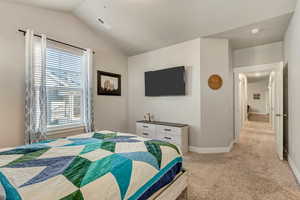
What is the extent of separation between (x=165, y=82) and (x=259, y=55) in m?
2.44

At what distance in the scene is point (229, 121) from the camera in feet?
11.9

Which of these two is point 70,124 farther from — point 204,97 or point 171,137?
point 204,97

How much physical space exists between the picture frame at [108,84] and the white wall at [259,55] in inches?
131

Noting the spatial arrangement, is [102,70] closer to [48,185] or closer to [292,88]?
[48,185]

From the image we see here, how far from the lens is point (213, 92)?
340 cm

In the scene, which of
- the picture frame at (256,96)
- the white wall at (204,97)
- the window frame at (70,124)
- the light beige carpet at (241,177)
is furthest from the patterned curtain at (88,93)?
the picture frame at (256,96)

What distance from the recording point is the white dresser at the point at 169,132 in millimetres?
3283

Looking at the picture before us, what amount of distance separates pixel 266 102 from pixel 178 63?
31.6 ft

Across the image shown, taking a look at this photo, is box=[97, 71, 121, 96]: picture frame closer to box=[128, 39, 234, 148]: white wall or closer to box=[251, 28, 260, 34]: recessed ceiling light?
box=[128, 39, 234, 148]: white wall

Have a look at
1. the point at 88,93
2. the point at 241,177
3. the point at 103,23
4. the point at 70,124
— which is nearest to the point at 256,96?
the point at 241,177

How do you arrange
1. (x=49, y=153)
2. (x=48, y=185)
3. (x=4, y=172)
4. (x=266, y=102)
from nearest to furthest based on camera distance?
(x=48, y=185) → (x=4, y=172) → (x=49, y=153) → (x=266, y=102)

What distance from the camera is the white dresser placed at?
328 centimetres

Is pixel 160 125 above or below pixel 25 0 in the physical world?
below

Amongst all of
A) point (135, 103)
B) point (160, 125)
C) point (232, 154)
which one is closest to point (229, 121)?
point (232, 154)
